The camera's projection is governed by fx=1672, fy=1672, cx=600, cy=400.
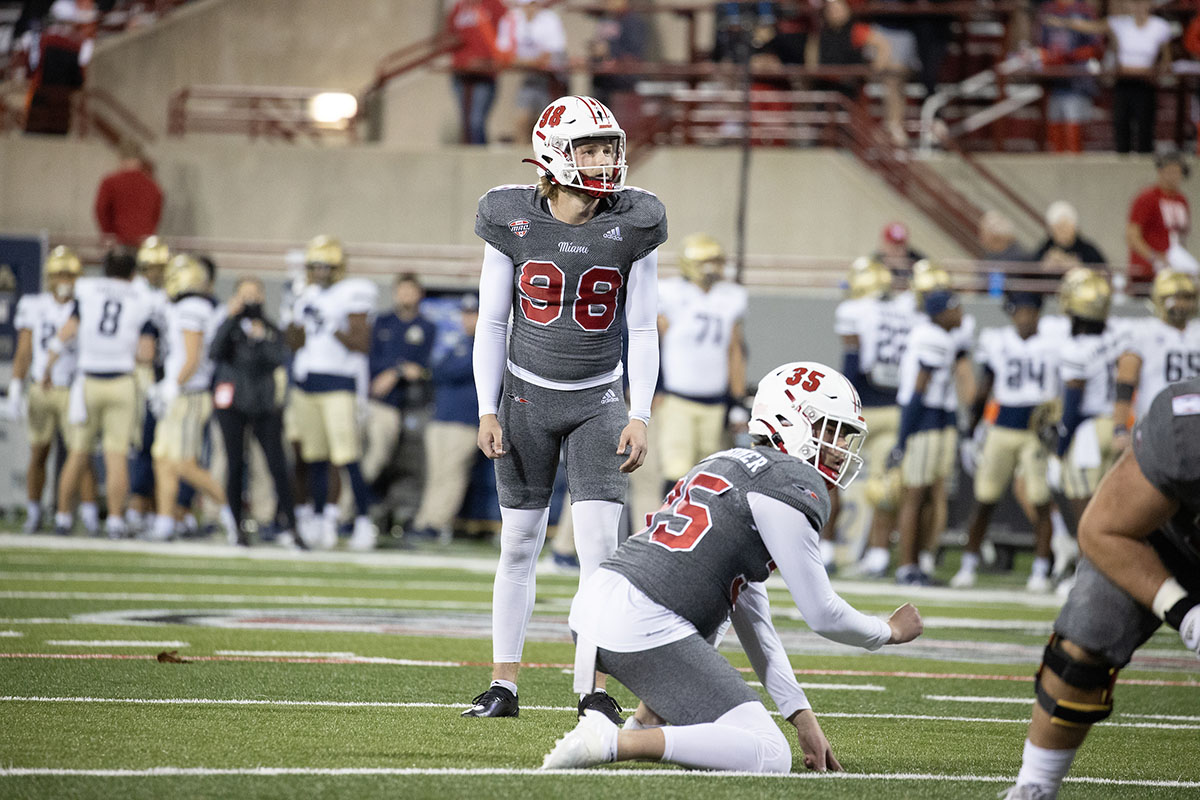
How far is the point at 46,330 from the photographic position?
41.5ft

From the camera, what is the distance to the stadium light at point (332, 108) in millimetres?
18078

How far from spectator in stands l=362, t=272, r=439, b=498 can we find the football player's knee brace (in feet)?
31.5

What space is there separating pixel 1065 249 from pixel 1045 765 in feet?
33.9

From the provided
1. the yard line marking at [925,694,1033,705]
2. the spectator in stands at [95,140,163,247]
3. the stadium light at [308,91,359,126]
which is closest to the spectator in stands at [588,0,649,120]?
the stadium light at [308,91,359,126]

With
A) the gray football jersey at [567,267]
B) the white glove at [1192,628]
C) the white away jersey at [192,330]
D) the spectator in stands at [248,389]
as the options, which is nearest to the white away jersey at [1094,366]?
the spectator in stands at [248,389]

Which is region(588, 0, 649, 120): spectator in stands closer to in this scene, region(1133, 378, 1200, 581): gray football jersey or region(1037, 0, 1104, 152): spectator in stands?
region(1037, 0, 1104, 152): spectator in stands

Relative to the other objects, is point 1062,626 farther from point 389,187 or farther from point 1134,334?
point 389,187

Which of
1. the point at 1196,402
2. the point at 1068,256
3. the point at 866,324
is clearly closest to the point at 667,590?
the point at 1196,402

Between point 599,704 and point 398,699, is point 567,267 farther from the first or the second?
point 398,699

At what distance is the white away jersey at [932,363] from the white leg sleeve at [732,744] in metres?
6.90

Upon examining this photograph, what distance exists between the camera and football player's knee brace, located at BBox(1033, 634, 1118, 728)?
366 cm

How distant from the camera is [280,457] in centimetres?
1170

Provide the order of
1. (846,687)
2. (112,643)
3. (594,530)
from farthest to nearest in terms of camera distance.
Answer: (112,643), (846,687), (594,530)

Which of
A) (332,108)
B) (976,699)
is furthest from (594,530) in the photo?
(332,108)
